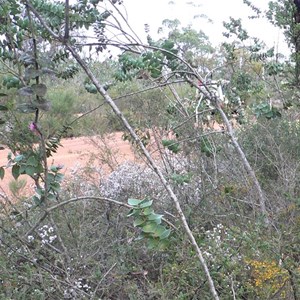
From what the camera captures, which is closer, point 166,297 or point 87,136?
point 166,297

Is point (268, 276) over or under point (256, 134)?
under

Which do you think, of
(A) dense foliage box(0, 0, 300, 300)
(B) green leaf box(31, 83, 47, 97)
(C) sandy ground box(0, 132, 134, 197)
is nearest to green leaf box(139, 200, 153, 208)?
(A) dense foliage box(0, 0, 300, 300)

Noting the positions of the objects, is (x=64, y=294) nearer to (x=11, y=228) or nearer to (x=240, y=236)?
(x=11, y=228)

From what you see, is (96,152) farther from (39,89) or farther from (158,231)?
(158,231)

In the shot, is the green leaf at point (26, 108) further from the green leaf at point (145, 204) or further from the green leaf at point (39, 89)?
the green leaf at point (145, 204)

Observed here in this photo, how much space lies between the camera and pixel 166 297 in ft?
8.57

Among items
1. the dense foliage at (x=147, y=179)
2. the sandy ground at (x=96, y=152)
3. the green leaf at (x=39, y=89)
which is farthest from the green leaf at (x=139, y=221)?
the sandy ground at (x=96, y=152)

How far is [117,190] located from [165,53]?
1996 mm

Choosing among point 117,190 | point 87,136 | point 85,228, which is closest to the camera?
point 85,228

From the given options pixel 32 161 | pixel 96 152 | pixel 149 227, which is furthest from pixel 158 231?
pixel 96 152

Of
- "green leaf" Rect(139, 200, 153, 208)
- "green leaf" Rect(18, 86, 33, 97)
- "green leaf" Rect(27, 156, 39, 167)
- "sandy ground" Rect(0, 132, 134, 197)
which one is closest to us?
"green leaf" Rect(139, 200, 153, 208)

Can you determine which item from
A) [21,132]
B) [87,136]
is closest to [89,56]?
[21,132]

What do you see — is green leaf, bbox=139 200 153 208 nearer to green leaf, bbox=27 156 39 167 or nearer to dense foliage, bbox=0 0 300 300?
dense foliage, bbox=0 0 300 300

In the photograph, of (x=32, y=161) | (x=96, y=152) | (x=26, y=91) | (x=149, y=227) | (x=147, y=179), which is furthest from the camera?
(x=96, y=152)
